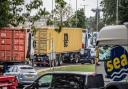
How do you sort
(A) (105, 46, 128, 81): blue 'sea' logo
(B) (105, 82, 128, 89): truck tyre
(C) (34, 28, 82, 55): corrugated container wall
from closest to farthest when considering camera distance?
(B) (105, 82, 128, 89): truck tyre < (A) (105, 46, 128, 81): blue 'sea' logo < (C) (34, 28, 82, 55): corrugated container wall

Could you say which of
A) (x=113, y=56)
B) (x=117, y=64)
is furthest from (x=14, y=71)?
(x=117, y=64)

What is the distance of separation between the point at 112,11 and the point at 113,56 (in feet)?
131

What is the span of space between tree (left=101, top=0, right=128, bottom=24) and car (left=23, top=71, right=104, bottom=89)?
2452 cm

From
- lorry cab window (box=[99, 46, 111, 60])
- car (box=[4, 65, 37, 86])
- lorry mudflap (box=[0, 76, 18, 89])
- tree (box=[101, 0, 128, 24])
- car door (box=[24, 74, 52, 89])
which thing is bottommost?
car (box=[4, 65, 37, 86])

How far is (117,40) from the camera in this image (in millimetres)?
19219

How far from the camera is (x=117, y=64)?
19.0m

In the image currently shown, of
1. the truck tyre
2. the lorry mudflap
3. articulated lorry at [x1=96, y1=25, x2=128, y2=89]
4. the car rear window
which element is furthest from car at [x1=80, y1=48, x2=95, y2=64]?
the lorry mudflap

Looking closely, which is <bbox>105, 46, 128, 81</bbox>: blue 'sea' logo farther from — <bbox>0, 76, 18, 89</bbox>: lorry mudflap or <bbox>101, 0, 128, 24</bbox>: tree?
<bbox>101, 0, 128, 24</bbox>: tree

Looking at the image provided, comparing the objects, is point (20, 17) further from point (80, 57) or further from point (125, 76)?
point (80, 57)

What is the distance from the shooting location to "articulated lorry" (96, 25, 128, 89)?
739 inches

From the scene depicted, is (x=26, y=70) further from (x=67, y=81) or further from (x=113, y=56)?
(x=67, y=81)

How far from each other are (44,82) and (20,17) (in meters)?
9.68

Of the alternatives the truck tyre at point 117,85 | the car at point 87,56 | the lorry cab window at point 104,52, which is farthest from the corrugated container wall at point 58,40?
the truck tyre at point 117,85

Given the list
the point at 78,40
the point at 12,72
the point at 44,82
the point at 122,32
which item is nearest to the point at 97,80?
the point at 44,82
